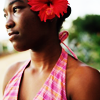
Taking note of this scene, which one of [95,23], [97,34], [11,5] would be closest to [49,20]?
[11,5]

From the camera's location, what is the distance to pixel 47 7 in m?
1.09

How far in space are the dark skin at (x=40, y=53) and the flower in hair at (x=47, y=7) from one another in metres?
0.03

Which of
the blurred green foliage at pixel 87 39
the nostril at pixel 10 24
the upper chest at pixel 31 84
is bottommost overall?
the blurred green foliage at pixel 87 39

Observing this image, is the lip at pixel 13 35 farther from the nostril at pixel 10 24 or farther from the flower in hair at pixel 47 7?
the flower in hair at pixel 47 7

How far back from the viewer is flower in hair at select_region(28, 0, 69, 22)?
42.4 inches

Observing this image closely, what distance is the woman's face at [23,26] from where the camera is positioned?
1.08m

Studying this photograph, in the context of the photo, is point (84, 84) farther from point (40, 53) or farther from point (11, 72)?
point (11, 72)

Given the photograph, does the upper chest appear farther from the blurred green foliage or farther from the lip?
the blurred green foliage

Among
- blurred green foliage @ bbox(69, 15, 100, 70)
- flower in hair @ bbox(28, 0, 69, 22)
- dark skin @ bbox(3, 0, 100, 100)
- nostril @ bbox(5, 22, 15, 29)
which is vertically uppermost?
flower in hair @ bbox(28, 0, 69, 22)

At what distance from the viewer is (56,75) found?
1.10m

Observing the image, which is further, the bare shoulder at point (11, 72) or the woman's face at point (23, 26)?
the bare shoulder at point (11, 72)

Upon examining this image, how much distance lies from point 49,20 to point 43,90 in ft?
1.25

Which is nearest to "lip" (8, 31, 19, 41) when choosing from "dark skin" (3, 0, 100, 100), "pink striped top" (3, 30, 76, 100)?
"dark skin" (3, 0, 100, 100)

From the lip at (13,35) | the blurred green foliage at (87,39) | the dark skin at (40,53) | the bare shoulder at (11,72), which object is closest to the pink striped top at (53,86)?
the dark skin at (40,53)
